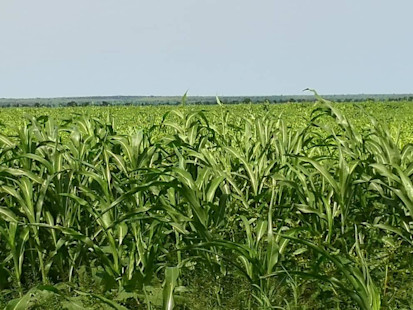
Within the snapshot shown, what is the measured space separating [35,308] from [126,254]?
34.1 inches

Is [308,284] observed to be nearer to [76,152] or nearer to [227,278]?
[227,278]

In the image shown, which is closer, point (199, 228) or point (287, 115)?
point (199, 228)

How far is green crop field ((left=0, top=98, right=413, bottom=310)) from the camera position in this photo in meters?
2.99

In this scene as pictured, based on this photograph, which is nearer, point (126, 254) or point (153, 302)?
point (153, 302)

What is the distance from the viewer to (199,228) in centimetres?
314

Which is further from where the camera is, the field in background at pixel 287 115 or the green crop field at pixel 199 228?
the field in background at pixel 287 115

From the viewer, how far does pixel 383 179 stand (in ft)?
12.2

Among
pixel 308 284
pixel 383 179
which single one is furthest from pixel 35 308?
pixel 383 179

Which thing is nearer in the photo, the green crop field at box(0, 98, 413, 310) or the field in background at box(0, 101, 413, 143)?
the green crop field at box(0, 98, 413, 310)

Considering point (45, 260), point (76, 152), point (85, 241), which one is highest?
point (76, 152)

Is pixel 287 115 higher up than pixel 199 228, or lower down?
lower down

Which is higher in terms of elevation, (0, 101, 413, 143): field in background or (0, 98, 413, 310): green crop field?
(0, 98, 413, 310): green crop field

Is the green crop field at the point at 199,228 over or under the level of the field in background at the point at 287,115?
over

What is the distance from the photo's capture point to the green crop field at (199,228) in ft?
9.80
